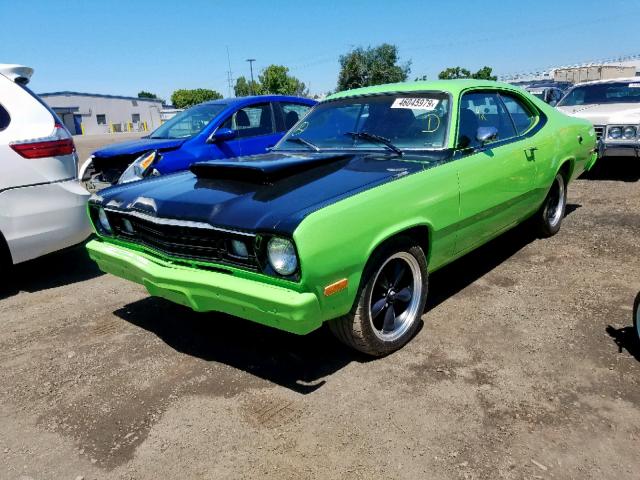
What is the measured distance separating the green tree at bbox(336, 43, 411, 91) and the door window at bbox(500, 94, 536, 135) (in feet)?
179

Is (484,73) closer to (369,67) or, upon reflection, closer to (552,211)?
(369,67)

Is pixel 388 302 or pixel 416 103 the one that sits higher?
pixel 416 103

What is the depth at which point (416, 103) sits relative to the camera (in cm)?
355

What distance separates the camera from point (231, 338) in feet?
10.7

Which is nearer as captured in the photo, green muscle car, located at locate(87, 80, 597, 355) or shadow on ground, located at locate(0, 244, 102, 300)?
green muscle car, located at locate(87, 80, 597, 355)

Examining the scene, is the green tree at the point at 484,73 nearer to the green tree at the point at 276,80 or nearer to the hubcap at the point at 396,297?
the green tree at the point at 276,80

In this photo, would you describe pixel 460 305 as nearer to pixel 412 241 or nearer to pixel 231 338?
pixel 412 241

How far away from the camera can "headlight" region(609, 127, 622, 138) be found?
7477mm

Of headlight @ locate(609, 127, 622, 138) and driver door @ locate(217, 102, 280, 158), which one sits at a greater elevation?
driver door @ locate(217, 102, 280, 158)

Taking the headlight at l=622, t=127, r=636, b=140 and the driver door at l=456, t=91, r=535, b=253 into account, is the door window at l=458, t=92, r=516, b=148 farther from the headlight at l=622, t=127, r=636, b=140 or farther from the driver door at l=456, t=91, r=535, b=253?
the headlight at l=622, t=127, r=636, b=140

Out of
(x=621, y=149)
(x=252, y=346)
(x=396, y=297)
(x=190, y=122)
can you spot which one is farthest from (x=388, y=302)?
(x=621, y=149)

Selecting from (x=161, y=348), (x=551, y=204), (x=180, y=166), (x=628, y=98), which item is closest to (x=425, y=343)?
(x=161, y=348)

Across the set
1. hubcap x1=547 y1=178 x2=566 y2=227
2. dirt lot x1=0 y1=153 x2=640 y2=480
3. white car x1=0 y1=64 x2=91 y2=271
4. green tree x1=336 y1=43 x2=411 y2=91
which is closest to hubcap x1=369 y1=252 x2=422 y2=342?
dirt lot x1=0 y1=153 x2=640 y2=480

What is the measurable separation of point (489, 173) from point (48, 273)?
4109 mm
